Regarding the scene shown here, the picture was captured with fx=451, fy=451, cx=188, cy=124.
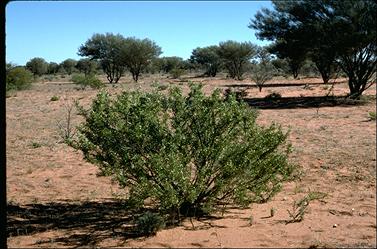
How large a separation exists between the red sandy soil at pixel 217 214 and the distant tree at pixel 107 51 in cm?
3561

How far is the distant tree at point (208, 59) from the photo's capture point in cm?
7222

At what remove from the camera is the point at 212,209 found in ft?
25.4

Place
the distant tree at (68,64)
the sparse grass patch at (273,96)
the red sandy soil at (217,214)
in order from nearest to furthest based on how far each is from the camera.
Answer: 1. the red sandy soil at (217,214)
2. the sparse grass patch at (273,96)
3. the distant tree at (68,64)

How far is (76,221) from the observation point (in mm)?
7691

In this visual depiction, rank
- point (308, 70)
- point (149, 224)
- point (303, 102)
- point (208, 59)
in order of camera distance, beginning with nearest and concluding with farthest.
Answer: point (149, 224) < point (303, 102) < point (308, 70) < point (208, 59)

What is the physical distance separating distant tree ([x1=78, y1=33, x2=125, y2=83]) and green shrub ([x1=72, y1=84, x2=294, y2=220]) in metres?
44.0

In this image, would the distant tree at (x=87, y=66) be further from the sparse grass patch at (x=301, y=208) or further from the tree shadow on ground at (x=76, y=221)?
the sparse grass patch at (x=301, y=208)

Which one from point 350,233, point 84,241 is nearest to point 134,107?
point 84,241

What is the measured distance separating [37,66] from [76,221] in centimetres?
8091

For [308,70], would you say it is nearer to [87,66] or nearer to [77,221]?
[87,66]

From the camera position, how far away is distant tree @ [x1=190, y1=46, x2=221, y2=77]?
72225mm

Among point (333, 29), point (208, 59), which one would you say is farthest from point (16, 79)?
point (208, 59)

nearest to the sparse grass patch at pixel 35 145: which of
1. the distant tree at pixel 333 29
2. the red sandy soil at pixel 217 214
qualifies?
the red sandy soil at pixel 217 214
